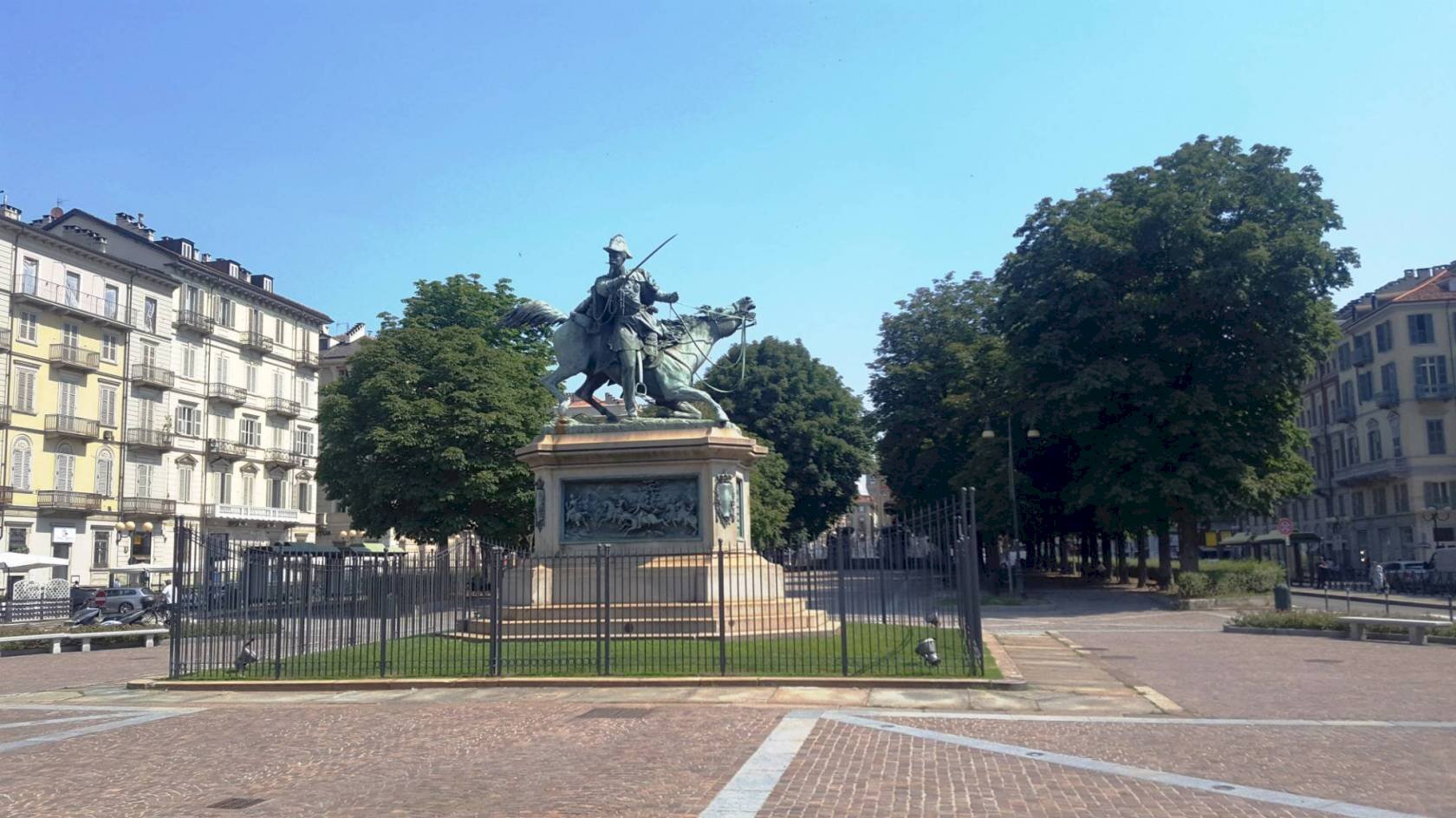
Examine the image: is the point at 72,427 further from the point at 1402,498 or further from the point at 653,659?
the point at 1402,498

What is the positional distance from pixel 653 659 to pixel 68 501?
4321 centimetres

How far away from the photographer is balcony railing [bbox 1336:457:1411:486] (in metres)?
62.3

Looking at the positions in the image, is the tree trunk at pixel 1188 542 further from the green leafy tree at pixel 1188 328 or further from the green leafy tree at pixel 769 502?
the green leafy tree at pixel 769 502

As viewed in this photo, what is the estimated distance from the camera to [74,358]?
5138 cm

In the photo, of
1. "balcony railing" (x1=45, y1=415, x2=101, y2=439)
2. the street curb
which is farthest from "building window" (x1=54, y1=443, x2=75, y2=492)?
the street curb

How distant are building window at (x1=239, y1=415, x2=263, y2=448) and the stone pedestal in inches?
1839

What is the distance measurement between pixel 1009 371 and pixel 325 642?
2876cm

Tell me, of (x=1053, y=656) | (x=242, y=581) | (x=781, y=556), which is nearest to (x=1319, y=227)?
(x=1053, y=656)

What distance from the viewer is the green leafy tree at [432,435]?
42.2 m

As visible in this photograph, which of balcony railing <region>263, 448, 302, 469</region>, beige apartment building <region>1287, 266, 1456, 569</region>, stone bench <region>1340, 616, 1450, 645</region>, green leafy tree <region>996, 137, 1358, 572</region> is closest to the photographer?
stone bench <region>1340, 616, 1450, 645</region>

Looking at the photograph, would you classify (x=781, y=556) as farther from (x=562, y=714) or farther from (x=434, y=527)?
(x=434, y=527)

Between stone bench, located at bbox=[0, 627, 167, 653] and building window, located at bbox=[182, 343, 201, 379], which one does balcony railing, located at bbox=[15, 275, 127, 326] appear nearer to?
building window, located at bbox=[182, 343, 201, 379]

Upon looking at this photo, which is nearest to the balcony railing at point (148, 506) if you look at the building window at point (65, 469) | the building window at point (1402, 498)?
the building window at point (65, 469)

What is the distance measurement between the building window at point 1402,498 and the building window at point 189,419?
6468 cm
